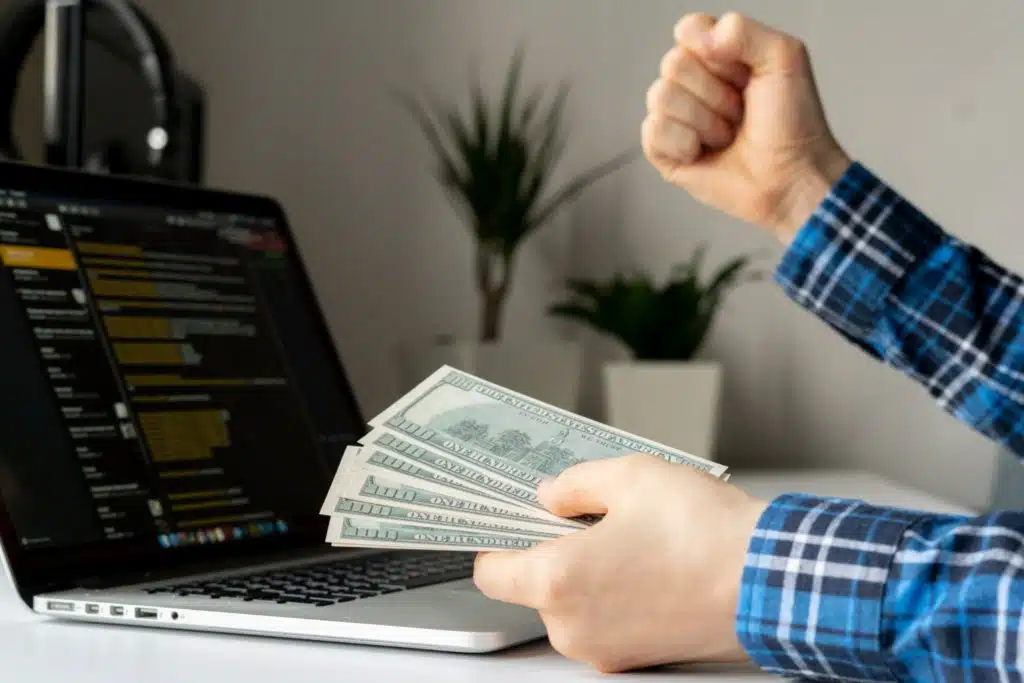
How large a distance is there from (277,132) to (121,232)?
37.3 inches

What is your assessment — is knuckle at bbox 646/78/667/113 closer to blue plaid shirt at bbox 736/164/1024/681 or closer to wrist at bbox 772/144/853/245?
wrist at bbox 772/144/853/245

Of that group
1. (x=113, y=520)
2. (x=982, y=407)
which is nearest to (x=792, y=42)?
(x=982, y=407)

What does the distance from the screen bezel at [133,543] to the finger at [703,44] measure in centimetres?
40

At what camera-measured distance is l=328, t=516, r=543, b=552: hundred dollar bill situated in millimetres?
626

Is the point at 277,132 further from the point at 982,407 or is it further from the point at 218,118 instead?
the point at 982,407

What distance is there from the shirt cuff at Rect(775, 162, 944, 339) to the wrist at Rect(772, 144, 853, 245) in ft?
0.05

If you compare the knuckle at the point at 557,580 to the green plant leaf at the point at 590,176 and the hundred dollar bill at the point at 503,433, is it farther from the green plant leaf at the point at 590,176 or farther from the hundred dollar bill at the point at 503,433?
the green plant leaf at the point at 590,176

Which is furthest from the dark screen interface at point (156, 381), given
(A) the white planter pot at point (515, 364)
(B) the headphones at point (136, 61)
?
(A) the white planter pot at point (515, 364)

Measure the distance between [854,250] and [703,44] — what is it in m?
0.18

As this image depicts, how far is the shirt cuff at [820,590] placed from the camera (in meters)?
0.54

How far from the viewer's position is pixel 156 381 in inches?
34.1

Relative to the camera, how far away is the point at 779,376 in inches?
76.0

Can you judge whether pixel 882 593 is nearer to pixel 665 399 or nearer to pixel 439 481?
pixel 439 481

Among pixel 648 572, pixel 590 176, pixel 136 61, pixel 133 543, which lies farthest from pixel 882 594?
pixel 590 176
